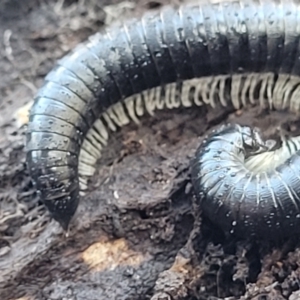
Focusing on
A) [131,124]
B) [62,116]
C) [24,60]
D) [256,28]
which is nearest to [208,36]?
[256,28]

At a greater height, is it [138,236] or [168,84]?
[168,84]

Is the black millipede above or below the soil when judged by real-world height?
above

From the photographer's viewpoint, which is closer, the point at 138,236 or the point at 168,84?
the point at 138,236

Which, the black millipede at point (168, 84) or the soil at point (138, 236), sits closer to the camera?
the soil at point (138, 236)

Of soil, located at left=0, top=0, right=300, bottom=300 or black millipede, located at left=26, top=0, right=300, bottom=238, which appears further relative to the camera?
black millipede, located at left=26, top=0, right=300, bottom=238
